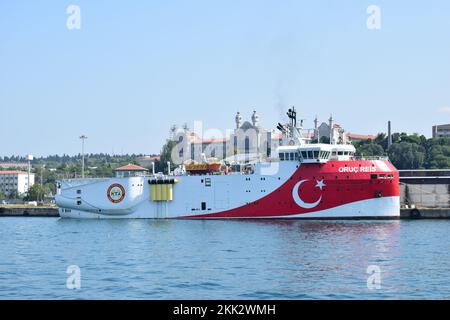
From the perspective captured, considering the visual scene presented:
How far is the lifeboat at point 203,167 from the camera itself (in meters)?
51.5

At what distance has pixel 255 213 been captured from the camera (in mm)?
49219

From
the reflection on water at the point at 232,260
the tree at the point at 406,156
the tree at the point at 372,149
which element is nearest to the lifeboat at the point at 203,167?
the reflection on water at the point at 232,260

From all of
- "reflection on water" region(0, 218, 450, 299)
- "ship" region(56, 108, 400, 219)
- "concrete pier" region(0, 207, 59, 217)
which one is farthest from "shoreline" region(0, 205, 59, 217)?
"reflection on water" region(0, 218, 450, 299)

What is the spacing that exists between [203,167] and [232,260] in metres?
23.3

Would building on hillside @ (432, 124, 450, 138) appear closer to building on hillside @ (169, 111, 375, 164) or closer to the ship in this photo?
building on hillside @ (169, 111, 375, 164)

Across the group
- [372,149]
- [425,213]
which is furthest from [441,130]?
[425,213]

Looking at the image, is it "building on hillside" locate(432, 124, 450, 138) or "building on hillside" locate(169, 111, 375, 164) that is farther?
"building on hillside" locate(432, 124, 450, 138)

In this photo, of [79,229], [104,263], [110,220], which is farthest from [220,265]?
[110,220]

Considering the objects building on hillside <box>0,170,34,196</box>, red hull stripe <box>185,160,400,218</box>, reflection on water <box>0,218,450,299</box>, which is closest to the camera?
reflection on water <box>0,218,450,299</box>

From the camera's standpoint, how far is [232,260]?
28.8 meters

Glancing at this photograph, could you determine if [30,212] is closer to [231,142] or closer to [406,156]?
Result: [231,142]

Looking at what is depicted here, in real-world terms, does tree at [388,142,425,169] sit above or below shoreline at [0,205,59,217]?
above

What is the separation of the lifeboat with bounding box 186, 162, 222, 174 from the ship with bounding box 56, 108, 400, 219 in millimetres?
75

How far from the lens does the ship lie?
47156mm
